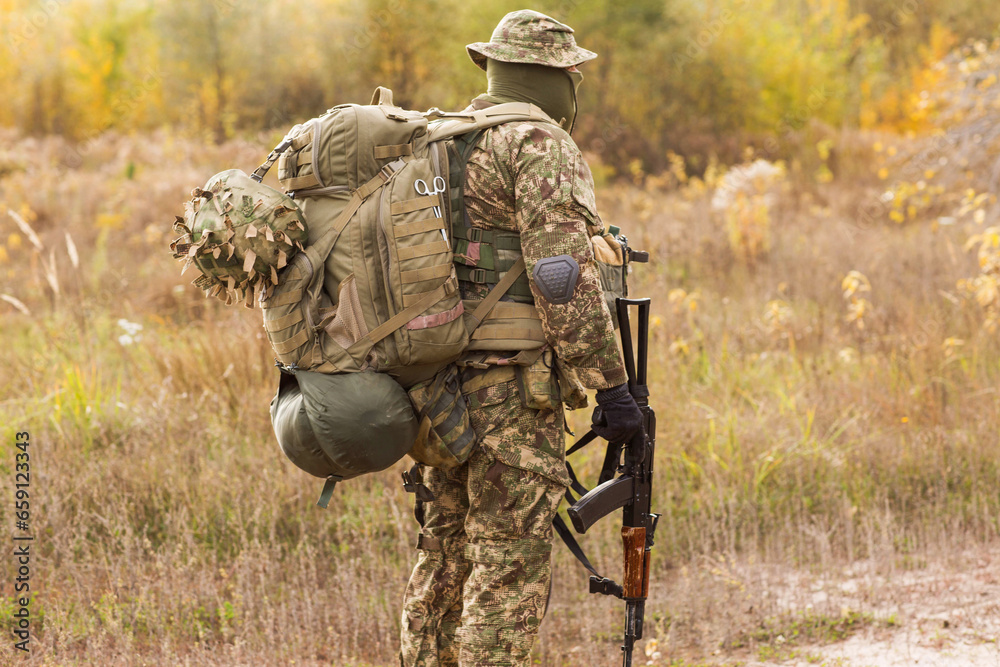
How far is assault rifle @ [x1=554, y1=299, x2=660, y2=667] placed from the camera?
8.55 feet

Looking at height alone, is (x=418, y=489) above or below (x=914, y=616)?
above

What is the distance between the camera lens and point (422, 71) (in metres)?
15.0

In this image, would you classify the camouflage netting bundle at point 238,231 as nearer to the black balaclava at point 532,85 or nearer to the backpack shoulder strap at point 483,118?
the backpack shoulder strap at point 483,118

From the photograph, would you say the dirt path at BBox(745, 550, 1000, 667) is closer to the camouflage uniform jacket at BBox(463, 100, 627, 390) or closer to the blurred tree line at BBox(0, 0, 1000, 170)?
the camouflage uniform jacket at BBox(463, 100, 627, 390)

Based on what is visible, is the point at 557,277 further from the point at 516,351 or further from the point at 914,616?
the point at 914,616

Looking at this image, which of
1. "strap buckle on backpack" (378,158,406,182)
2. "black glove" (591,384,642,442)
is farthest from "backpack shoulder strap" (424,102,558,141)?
"black glove" (591,384,642,442)

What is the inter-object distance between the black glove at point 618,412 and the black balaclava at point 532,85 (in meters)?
0.91

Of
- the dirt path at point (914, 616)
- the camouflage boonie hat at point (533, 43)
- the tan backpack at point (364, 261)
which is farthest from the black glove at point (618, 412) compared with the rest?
the dirt path at point (914, 616)

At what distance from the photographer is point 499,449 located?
2.40m

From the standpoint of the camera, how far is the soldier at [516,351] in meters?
2.26

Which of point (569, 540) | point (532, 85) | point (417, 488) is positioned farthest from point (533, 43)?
point (569, 540)

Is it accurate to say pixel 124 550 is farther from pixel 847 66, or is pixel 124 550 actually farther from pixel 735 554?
pixel 847 66

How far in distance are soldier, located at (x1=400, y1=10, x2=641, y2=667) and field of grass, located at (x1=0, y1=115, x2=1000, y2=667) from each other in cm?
90

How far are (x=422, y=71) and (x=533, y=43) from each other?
13.4 meters
